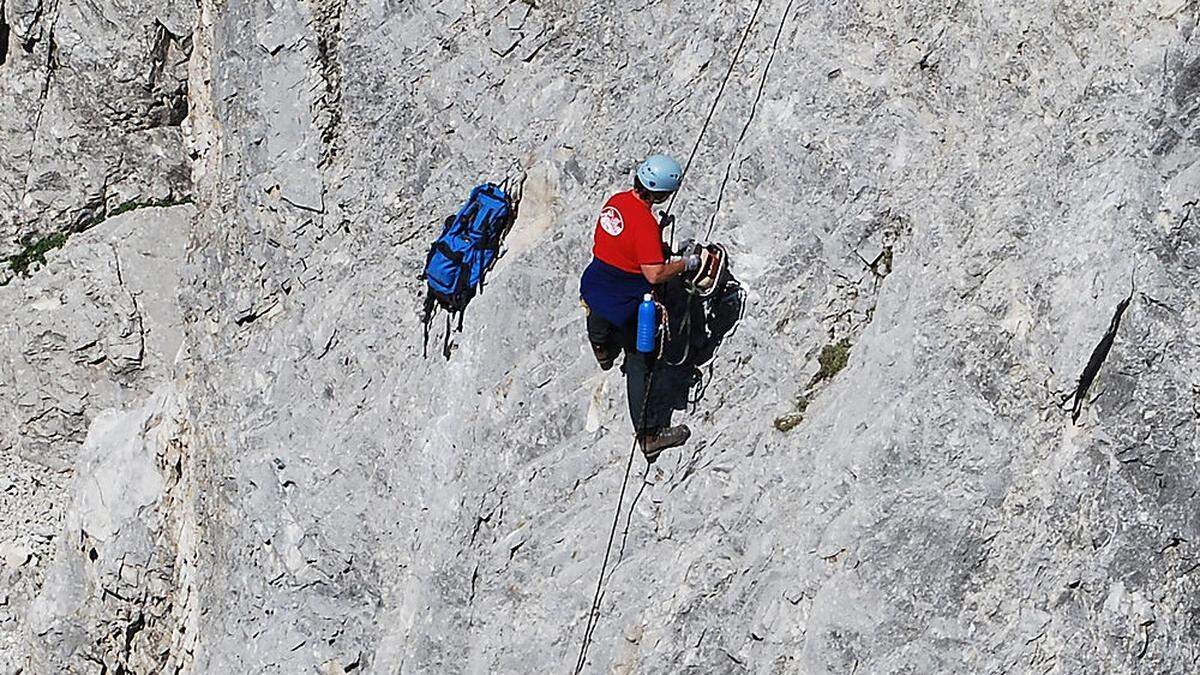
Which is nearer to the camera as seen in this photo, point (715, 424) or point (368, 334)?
point (715, 424)

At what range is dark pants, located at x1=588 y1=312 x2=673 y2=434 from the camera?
13.5 meters

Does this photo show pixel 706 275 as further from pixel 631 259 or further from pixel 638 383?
pixel 638 383

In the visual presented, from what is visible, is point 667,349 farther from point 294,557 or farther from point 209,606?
point 209,606

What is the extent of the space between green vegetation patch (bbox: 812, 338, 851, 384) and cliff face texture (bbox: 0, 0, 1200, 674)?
0.26ft

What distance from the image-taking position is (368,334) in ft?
53.6

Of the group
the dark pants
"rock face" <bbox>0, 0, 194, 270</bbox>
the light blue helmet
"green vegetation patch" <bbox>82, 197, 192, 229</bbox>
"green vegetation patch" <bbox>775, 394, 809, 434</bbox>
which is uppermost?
"rock face" <bbox>0, 0, 194, 270</bbox>

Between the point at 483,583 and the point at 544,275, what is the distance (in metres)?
3.32

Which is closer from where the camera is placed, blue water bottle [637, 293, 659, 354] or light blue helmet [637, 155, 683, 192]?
light blue helmet [637, 155, 683, 192]

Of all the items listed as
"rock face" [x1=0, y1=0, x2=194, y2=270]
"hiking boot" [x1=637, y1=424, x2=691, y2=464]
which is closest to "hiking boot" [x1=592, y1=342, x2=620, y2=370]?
"hiking boot" [x1=637, y1=424, x2=691, y2=464]

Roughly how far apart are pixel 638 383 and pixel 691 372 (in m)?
0.55

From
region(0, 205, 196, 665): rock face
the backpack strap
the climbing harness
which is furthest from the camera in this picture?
region(0, 205, 196, 665): rock face

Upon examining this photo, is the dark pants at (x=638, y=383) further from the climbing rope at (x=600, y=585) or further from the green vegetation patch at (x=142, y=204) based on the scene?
the green vegetation patch at (x=142, y=204)

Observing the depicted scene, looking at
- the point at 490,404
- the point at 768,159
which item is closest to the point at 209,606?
the point at 490,404

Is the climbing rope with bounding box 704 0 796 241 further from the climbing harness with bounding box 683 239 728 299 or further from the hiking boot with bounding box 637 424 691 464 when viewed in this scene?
the hiking boot with bounding box 637 424 691 464
